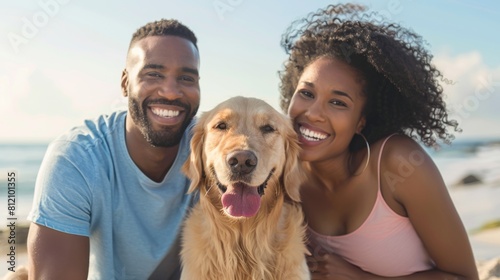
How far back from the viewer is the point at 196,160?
3.11m

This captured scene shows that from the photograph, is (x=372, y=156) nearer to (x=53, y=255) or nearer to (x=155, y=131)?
(x=155, y=131)

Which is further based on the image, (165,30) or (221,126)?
(165,30)

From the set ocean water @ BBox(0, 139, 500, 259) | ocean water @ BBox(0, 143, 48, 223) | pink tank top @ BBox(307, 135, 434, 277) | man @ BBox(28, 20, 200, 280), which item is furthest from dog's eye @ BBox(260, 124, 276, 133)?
ocean water @ BBox(0, 143, 48, 223)

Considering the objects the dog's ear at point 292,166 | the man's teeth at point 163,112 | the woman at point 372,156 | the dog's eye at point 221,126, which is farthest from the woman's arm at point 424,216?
the man's teeth at point 163,112

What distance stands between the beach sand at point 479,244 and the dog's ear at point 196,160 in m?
3.95

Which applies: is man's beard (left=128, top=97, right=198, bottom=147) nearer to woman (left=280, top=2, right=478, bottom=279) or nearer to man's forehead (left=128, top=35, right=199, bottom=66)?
man's forehead (left=128, top=35, right=199, bottom=66)

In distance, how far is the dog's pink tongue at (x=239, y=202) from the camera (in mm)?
2820

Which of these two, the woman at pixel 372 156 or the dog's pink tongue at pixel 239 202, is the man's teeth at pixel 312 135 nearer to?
the woman at pixel 372 156

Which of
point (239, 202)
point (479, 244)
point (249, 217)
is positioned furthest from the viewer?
point (479, 244)

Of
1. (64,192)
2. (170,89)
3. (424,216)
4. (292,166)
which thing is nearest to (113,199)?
(64,192)

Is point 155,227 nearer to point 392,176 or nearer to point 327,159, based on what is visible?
point 327,159

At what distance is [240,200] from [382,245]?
1.14 metres

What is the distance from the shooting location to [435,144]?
3.72 metres

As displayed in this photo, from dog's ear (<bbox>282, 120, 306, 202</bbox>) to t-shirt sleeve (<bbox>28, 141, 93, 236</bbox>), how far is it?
118 cm
